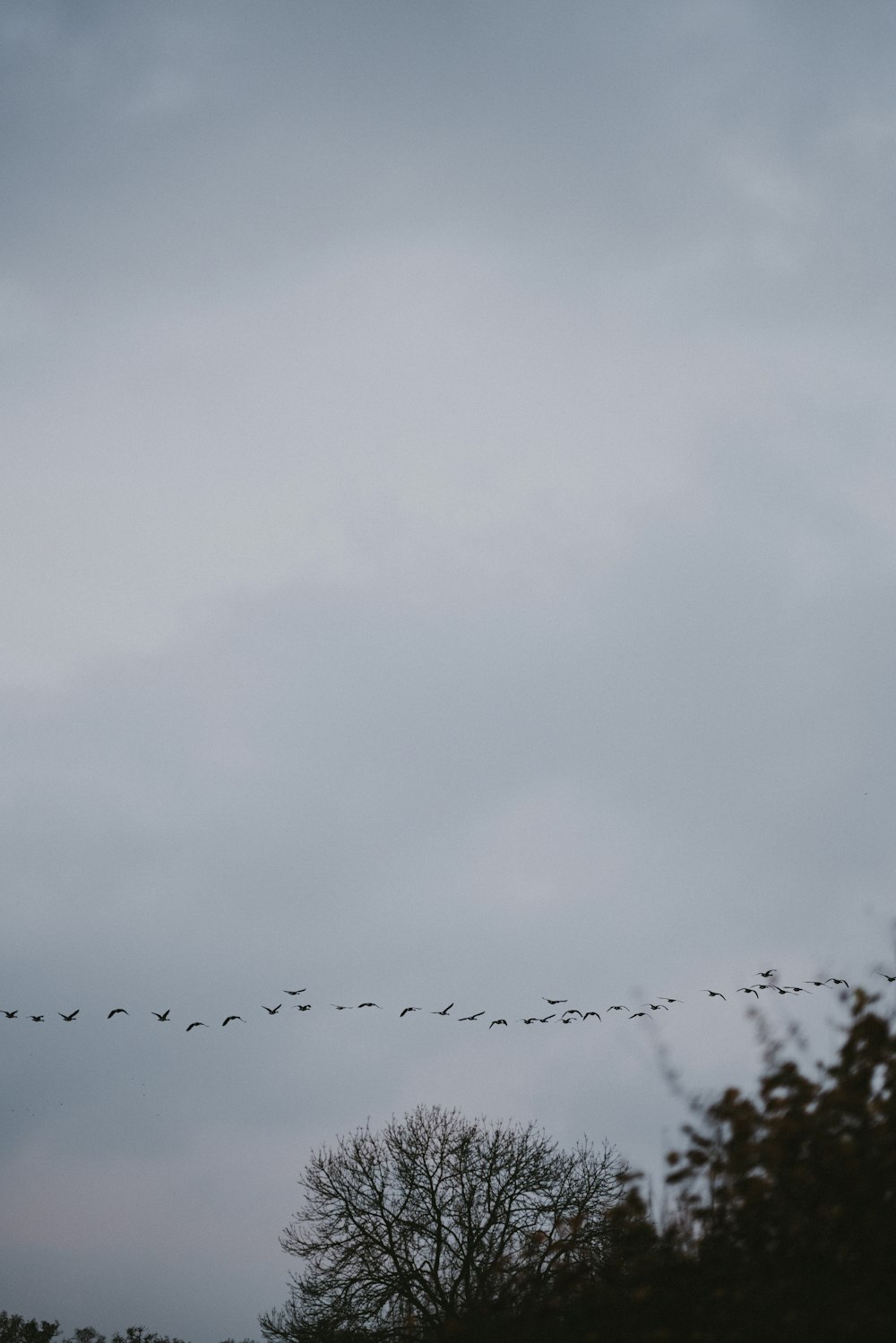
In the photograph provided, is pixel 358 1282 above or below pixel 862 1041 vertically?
below

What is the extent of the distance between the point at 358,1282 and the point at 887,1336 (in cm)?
2258

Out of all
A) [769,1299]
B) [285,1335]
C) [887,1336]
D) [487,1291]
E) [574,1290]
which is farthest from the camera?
[285,1335]

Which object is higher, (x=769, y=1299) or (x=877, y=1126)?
(x=877, y=1126)

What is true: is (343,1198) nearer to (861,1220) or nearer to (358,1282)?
(358,1282)

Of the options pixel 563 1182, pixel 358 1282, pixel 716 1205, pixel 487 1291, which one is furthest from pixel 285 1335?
pixel 716 1205

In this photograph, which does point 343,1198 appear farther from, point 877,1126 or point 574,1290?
point 877,1126

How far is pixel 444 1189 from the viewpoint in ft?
84.8

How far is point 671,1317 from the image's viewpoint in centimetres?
627

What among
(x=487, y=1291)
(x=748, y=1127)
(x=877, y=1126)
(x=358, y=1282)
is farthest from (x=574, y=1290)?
(x=358, y=1282)

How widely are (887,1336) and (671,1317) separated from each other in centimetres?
162

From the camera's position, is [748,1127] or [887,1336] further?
[748,1127]

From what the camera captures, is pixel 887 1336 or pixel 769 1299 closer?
pixel 887 1336

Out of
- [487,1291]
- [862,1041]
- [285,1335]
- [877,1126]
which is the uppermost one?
[862,1041]

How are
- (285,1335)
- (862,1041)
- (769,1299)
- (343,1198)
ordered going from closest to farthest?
(769,1299), (862,1041), (285,1335), (343,1198)
